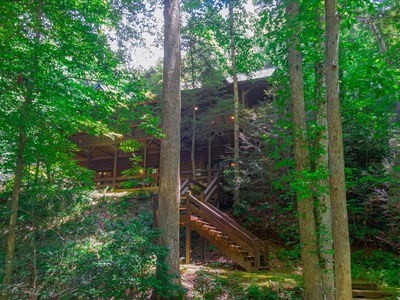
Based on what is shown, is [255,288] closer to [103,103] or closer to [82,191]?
[82,191]

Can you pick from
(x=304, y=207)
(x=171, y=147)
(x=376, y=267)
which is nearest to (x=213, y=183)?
(x=376, y=267)

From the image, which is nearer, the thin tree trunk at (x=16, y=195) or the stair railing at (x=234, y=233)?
the thin tree trunk at (x=16, y=195)

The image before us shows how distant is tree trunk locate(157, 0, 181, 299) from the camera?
6.49 meters

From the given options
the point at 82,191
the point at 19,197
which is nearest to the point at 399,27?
the point at 82,191

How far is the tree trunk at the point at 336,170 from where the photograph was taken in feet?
13.8

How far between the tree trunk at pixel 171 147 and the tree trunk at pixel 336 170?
3191mm

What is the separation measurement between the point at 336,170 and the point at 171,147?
3645mm

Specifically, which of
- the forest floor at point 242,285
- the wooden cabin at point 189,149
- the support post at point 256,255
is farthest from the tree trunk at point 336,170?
the wooden cabin at point 189,149

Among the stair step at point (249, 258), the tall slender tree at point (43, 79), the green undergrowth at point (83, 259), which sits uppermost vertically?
the tall slender tree at point (43, 79)

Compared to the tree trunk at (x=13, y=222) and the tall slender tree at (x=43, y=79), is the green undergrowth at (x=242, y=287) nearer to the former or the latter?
the tree trunk at (x=13, y=222)

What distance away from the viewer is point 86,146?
20.7m

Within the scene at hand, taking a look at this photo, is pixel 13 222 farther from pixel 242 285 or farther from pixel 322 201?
pixel 322 201

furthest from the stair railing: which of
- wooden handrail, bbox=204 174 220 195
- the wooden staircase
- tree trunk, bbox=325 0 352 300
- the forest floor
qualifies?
tree trunk, bbox=325 0 352 300

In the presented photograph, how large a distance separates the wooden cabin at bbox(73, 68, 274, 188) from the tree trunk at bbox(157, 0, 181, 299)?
707 centimetres
